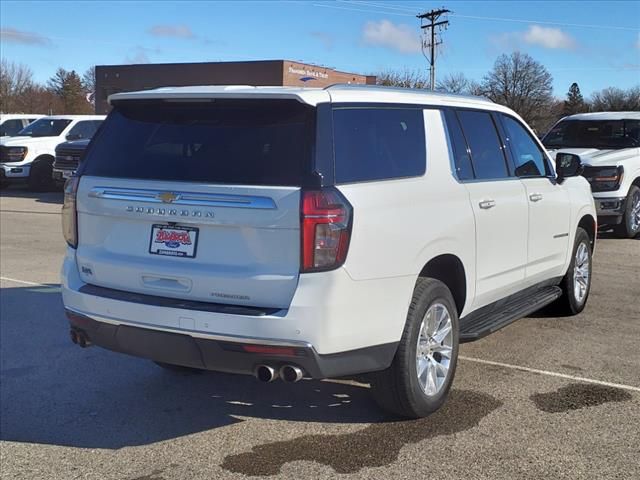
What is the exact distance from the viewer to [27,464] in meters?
3.89

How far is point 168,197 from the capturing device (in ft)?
12.5

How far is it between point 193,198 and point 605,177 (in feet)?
30.5

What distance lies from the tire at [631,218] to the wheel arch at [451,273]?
8.09 m

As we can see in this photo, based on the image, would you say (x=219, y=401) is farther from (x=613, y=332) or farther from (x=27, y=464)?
(x=613, y=332)

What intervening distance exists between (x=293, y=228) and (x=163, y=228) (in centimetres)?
77

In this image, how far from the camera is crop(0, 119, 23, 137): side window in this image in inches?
947

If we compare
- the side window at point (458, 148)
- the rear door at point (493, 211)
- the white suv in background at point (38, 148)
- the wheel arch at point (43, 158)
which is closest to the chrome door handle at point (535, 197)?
the rear door at point (493, 211)

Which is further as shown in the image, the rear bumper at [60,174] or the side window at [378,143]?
the rear bumper at [60,174]

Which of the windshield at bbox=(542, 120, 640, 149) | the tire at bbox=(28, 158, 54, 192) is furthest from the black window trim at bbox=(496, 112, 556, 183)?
the tire at bbox=(28, 158, 54, 192)

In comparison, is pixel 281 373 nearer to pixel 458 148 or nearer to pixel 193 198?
pixel 193 198

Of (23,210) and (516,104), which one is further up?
(516,104)

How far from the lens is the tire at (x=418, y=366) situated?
4.02 metres

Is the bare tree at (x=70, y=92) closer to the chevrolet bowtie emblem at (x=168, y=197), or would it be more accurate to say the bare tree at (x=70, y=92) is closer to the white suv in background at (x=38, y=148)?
the white suv in background at (x=38, y=148)

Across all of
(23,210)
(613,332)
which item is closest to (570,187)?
(613,332)
